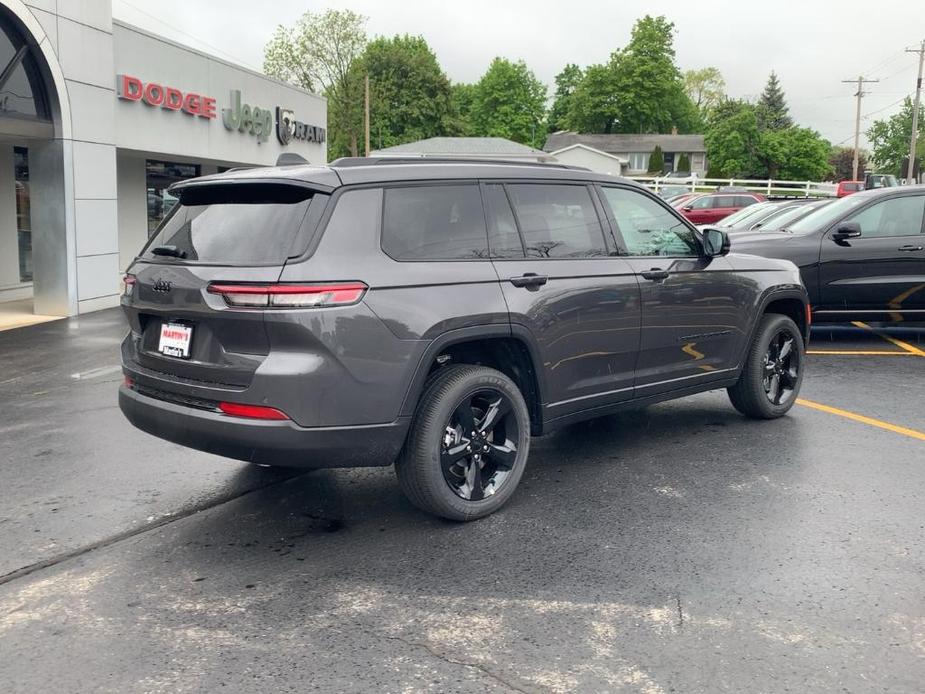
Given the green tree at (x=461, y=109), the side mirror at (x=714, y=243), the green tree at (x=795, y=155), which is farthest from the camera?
the green tree at (x=461, y=109)

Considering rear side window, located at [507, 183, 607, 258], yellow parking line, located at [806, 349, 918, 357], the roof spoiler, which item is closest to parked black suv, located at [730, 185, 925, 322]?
yellow parking line, located at [806, 349, 918, 357]

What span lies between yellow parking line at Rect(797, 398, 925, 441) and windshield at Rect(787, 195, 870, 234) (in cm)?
337

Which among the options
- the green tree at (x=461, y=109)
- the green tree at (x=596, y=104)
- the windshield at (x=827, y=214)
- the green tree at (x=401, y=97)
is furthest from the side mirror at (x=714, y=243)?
the green tree at (x=596, y=104)

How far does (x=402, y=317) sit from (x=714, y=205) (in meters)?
29.5

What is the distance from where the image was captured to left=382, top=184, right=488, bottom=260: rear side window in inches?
168

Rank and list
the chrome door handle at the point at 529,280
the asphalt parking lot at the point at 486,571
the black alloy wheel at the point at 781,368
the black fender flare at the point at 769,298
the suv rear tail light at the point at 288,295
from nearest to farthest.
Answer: the asphalt parking lot at the point at 486,571
the suv rear tail light at the point at 288,295
the chrome door handle at the point at 529,280
the black fender flare at the point at 769,298
the black alloy wheel at the point at 781,368

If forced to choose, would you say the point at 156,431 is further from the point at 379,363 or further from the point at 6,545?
the point at 379,363

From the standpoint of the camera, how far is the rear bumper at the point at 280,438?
389cm

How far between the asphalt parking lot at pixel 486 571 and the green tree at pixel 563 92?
347ft

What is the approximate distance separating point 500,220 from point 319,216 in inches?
44.1

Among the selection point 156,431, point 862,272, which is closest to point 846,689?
point 156,431

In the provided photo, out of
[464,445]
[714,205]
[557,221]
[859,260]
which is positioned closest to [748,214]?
[859,260]

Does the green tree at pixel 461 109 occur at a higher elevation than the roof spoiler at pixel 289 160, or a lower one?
higher

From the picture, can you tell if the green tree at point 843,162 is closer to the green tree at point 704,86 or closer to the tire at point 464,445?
the green tree at point 704,86
